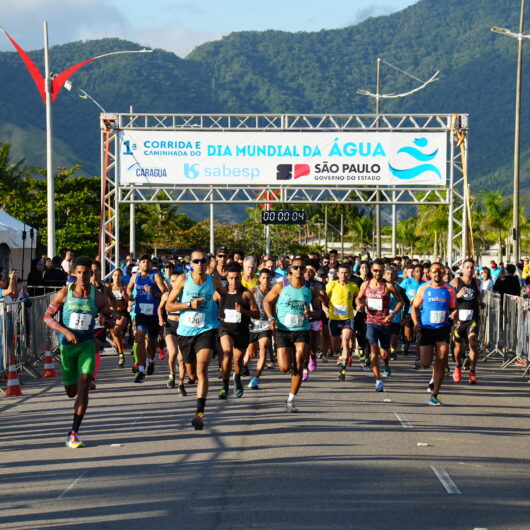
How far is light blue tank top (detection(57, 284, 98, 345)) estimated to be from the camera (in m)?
10.3

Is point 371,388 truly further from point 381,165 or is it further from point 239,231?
point 239,231

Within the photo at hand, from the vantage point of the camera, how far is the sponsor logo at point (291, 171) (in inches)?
1179

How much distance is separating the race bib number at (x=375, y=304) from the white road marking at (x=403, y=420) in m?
2.97

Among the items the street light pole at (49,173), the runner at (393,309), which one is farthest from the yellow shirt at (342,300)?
the street light pole at (49,173)

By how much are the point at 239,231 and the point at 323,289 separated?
67.8m

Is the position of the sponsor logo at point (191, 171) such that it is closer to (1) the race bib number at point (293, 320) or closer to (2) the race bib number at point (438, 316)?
(2) the race bib number at point (438, 316)

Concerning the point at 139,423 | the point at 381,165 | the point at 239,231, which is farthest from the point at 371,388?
the point at 239,231

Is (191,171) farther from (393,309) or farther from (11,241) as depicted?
(393,309)

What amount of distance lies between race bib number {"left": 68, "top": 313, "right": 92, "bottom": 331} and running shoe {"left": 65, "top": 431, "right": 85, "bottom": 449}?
1055mm

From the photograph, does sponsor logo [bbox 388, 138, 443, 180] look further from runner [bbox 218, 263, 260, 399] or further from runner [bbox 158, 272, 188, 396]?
runner [bbox 218, 263, 260, 399]

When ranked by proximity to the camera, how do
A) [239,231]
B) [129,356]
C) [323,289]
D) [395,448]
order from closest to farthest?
[395,448] < [323,289] < [129,356] < [239,231]

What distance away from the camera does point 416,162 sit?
29.8 meters

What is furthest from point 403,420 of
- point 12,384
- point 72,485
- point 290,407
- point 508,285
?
point 508,285

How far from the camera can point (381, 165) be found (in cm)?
2983
